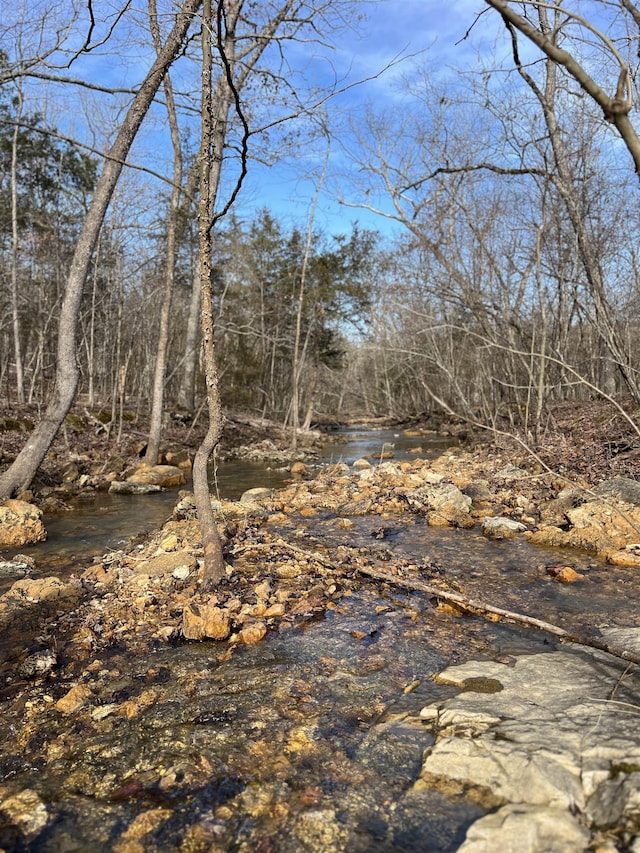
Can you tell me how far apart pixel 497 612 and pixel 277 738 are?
1.76 meters

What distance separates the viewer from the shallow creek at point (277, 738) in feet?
5.93

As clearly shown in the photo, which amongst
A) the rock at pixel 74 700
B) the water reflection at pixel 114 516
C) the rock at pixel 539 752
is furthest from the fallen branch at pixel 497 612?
the rock at pixel 74 700

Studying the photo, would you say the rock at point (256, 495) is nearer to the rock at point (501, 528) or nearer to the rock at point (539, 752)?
the rock at point (501, 528)

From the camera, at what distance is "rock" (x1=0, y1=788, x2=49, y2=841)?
73.4 inches

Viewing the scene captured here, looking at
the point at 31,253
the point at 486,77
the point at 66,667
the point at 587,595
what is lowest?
the point at 66,667

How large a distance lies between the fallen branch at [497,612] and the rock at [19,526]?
3.86 m

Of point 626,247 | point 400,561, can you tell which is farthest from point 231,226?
point 400,561

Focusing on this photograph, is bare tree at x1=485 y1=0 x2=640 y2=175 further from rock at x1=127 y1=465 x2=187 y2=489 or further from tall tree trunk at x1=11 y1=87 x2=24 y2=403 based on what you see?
tall tree trunk at x1=11 y1=87 x2=24 y2=403

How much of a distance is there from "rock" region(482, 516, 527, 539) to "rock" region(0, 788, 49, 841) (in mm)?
4576

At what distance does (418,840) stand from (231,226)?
21.3 m

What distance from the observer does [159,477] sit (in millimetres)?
9914

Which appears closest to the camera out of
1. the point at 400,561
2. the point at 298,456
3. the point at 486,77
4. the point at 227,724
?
the point at 227,724

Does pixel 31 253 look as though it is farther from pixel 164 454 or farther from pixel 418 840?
pixel 418 840

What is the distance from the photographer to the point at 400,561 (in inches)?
185
